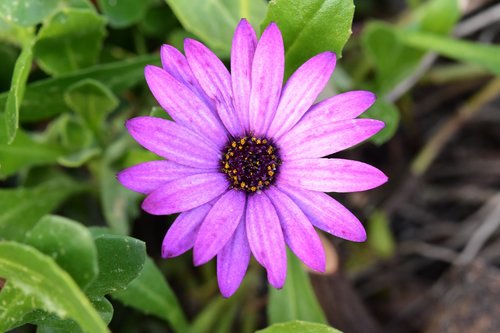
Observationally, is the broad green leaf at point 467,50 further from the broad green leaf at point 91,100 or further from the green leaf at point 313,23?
the broad green leaf at point 91,100

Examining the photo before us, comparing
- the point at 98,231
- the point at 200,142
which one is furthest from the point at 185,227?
the point at 98,231

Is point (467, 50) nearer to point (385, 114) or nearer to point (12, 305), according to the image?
point (385, 114)

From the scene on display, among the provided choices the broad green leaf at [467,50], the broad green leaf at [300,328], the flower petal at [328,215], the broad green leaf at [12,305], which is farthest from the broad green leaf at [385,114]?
the broad green leaf at [12,305]

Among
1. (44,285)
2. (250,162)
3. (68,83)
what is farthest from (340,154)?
(44,285)

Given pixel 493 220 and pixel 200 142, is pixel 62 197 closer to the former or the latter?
pixel 200 142

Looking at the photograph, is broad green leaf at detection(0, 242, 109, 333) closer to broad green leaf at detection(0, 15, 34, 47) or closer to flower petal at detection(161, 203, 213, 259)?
flower petal at detection(161, 203, 213, 259)

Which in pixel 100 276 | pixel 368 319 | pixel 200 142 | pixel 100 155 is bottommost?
pixel 368 319
